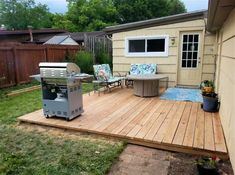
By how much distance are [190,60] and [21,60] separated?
6.28 metres

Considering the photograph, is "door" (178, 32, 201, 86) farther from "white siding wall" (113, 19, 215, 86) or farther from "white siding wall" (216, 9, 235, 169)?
"white siding wall" (216, 9, 235, 169)

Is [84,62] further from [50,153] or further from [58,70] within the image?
[50,153]

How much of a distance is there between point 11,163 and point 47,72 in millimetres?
1691

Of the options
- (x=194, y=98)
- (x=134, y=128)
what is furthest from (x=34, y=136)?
(x=194, y=98)

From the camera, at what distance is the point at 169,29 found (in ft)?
23.1

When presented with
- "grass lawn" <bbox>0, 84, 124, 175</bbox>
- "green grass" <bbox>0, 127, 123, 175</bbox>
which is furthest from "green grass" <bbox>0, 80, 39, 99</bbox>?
"green grass" <bbox>0, 127, 123, 175</bbox>

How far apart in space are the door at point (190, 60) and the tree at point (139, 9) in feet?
70.2

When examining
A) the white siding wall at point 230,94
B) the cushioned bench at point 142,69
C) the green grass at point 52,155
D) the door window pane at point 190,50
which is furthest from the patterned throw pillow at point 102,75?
the white siding wall at point 230,94

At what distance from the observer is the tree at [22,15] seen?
102 ft

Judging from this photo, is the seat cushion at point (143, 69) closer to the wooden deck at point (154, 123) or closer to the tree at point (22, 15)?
the wooden deck at point (154, 123)

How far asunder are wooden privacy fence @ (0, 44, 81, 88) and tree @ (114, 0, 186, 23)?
63.6ft

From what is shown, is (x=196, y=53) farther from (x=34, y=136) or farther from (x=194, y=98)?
(x=34, y=136)

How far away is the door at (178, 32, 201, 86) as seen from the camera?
689 centimetres

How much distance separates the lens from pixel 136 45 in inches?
303
